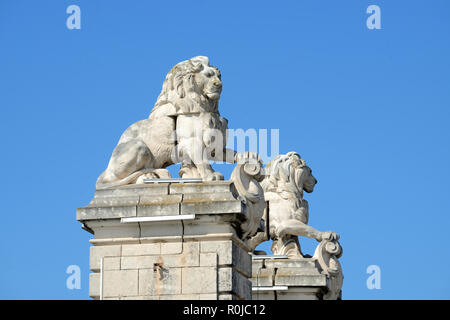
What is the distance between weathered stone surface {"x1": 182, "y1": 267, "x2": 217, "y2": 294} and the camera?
17891 millimetres

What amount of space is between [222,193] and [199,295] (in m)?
1.56

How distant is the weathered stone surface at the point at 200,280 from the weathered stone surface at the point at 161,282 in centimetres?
11

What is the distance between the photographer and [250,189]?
18.8m

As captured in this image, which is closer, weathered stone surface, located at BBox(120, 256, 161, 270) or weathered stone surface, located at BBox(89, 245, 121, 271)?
weathered stone surface, located at BBox(120, 256, 161, 270)

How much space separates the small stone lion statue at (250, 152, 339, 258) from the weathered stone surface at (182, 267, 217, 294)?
6478mm

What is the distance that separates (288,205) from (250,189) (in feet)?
20.7

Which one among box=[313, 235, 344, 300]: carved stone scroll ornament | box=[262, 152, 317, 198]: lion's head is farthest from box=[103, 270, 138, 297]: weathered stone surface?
box=[262, 152, 317, 198]: lion's head

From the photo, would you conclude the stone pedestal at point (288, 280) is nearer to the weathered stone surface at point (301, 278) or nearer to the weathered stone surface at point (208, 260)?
the weathered stone surface at point (301, 278)

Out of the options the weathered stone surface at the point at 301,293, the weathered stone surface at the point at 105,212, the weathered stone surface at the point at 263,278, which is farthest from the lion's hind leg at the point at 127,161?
the weathered stone surface at the point at 301,293

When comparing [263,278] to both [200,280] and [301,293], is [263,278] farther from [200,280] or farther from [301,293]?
[200,280]

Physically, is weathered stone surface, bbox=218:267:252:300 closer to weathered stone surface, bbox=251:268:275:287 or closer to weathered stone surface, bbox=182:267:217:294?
weathered stone surface, bbox=182:267:217:294
